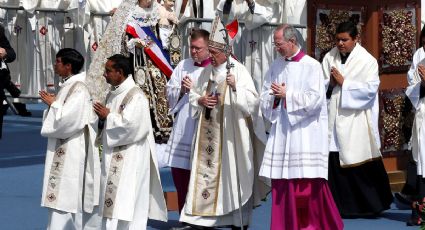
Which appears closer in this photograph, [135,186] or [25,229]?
[135,186]

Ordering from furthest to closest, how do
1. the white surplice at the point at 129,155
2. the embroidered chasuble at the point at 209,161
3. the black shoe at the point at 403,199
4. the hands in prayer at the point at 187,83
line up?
the black shoe at the point at 403,199, the hands in prayer at the point at 187,83, the embroidered chasuble at the point at 209,161, the white surplice at the point at 129,155

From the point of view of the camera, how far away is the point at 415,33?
45.0 feet

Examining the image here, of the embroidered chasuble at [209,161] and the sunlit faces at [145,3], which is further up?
the sunlit faces at [145,3]

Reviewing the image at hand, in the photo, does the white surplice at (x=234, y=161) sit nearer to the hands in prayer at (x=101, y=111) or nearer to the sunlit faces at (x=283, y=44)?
the sunlit faces at (x=283, y=44)

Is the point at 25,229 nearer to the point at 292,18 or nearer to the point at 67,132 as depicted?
the point at 67,132

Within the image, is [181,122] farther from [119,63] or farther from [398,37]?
[398,37]

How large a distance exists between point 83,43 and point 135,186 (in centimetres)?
858

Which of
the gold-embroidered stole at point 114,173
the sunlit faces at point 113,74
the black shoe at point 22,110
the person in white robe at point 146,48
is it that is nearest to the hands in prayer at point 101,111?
the gold-embroidered stole at point 114,173

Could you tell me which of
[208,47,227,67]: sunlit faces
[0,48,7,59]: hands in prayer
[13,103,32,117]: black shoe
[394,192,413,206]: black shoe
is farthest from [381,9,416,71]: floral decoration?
[13,103,32,117]: black shoe

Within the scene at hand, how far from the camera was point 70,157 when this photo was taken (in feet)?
38.5

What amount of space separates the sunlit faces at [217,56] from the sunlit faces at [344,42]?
48.9 inches

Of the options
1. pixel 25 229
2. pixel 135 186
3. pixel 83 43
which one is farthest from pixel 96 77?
pixel 83 43

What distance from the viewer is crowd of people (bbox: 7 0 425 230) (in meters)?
11.4

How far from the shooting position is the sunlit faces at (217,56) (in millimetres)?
11917
